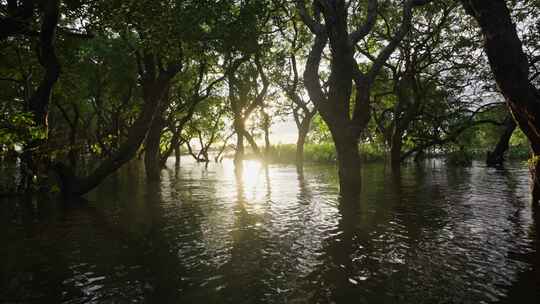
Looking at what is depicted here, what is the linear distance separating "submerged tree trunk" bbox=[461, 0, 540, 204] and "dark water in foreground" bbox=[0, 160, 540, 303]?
2978mm

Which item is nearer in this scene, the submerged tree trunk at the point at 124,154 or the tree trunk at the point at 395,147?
the submerged tree trunk at the point at 124,154

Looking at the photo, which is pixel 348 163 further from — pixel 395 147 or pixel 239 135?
pixel 239 135

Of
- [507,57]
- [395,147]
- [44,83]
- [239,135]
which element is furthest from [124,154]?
[239,135]

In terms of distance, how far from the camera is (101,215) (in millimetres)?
11883

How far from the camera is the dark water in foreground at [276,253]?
5.23 metres

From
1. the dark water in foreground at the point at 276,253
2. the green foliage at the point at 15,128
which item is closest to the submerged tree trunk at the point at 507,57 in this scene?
the dark water in foreground at the point at 276,253

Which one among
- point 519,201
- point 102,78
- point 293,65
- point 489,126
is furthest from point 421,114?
point 102,78

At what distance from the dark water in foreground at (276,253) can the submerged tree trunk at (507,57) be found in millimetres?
2978

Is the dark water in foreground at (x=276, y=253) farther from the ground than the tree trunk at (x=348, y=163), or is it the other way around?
the tree trunk at (x=348, y=163)

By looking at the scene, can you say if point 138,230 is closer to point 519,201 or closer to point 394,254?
point 394,254

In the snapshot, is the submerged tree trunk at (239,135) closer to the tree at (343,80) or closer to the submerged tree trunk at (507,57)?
the tree at (343,80)

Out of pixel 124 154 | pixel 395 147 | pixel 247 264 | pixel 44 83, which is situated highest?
pixel 44 83

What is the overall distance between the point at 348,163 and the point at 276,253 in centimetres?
782

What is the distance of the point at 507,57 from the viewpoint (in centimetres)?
785
